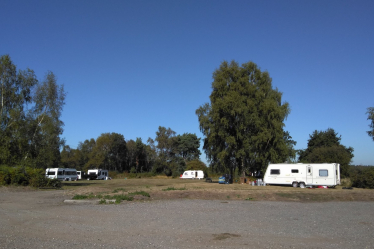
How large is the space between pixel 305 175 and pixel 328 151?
19.5 metres

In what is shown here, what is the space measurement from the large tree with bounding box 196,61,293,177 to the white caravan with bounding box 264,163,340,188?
5457 mm

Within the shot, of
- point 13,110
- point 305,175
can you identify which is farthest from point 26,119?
point 305,175

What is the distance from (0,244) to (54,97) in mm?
31367

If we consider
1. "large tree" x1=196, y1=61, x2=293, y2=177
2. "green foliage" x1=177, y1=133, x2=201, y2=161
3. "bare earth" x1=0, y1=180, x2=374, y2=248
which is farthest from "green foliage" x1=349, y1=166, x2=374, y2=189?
"green foliage" x1=177, y1=133, x2=201, y2=161

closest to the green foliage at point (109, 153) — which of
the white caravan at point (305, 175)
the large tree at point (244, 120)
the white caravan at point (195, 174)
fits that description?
the white caravan at point (195, 174)

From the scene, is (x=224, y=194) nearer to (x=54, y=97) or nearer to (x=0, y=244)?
(x=0, y=244)

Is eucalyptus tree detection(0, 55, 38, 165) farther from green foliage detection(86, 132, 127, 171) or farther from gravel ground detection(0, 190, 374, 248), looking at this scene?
green foliage detection(86, 132, 127, 171)

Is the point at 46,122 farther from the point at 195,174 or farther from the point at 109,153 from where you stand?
the point at 109,153

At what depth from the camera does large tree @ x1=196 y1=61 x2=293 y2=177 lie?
38469mm

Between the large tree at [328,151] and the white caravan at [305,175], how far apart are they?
1492 cm

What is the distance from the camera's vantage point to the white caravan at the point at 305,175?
30.3 m

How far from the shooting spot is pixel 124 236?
8.26m

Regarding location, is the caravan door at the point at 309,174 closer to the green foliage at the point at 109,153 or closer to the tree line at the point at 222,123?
the tree line at the point at 222,123

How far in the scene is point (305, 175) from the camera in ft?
103
